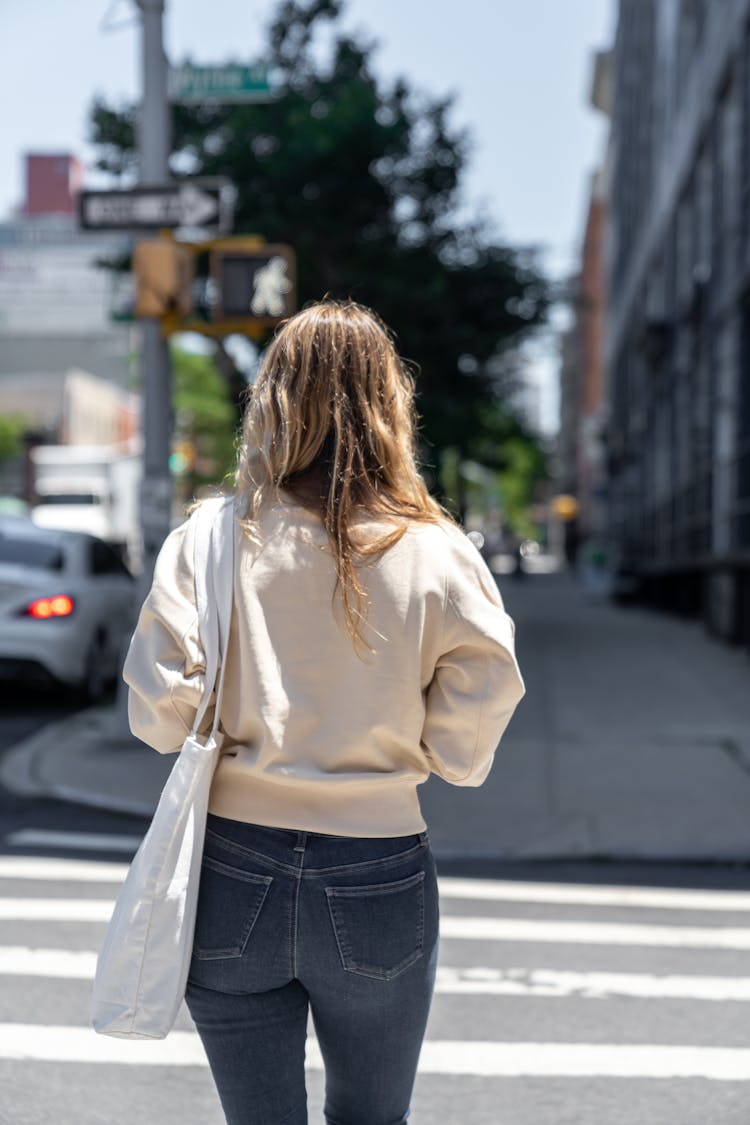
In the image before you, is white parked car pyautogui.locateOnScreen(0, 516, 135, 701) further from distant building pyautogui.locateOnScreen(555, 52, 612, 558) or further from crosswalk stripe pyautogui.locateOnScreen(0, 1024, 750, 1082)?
distant building pyautogui.locateOnScreen(555, 52, 612, 558)

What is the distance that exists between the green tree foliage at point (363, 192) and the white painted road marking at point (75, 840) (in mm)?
9107

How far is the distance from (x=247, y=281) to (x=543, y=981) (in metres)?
5.69

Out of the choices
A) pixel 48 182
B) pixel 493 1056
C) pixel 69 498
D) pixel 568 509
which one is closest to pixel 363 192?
pixel 493 1056

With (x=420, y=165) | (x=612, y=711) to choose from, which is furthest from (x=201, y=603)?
(x=420, y=165)

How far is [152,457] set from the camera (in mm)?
10578

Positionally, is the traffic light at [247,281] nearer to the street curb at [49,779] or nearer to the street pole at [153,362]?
the street pole at [153,362]

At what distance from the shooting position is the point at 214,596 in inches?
91.5

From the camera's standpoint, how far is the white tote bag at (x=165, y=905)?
2256 millimetres

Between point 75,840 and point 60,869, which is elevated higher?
point 60,869

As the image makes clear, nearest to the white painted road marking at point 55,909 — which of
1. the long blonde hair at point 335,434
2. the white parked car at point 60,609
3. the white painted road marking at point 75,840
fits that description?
the white painted road marking at point 75,840

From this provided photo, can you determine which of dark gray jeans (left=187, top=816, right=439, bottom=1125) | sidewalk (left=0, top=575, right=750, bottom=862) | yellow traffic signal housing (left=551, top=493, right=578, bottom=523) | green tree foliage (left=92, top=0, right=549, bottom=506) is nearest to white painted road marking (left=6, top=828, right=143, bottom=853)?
sidewalk (left=0, top=575, right=750, bottom=862)

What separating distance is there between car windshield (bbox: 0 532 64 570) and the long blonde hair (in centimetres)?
1086

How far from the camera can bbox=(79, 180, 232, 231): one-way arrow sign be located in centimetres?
1006

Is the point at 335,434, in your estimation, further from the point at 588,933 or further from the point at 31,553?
the point at 31,553
